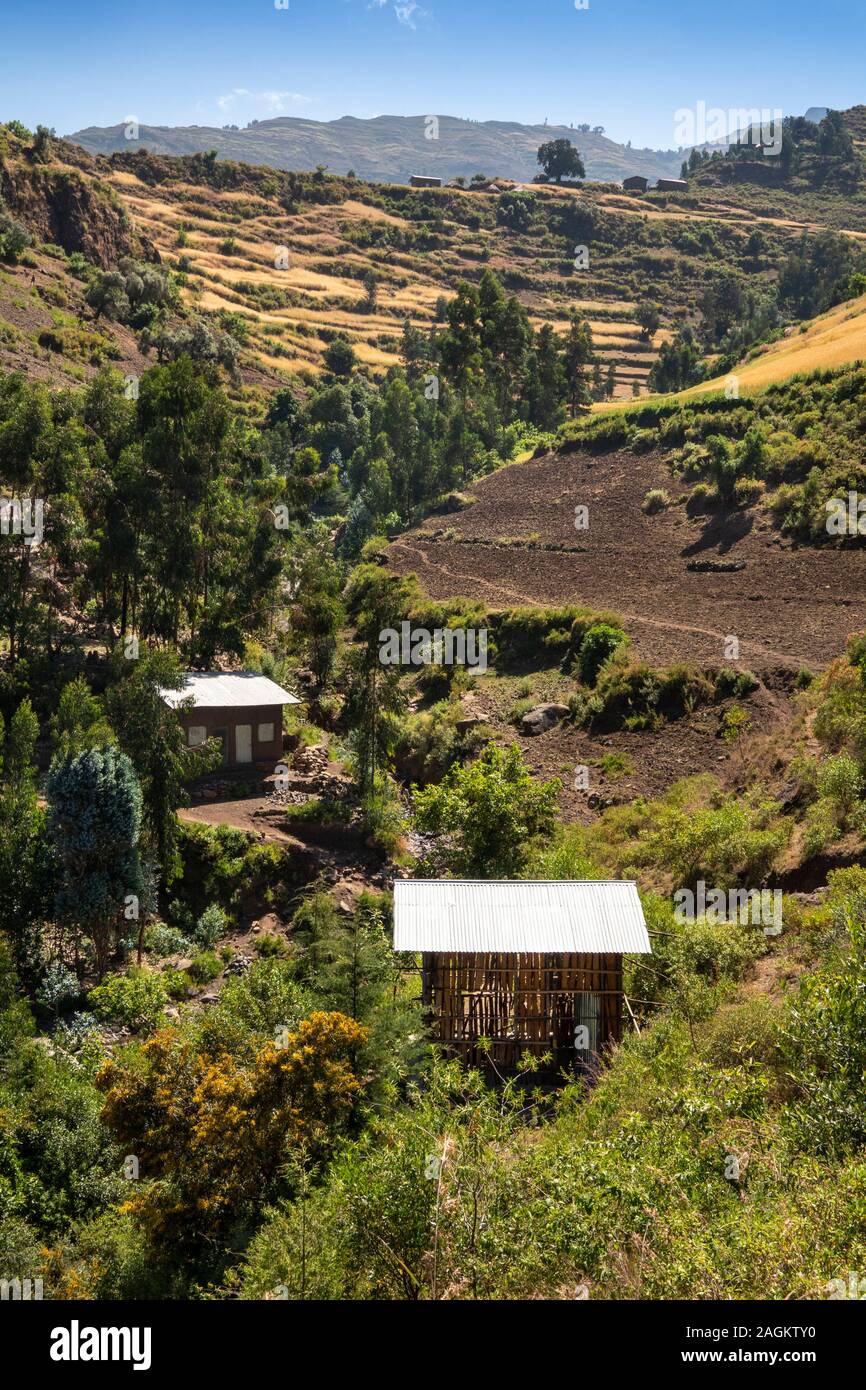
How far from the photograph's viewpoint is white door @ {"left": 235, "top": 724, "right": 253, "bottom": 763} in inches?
1332

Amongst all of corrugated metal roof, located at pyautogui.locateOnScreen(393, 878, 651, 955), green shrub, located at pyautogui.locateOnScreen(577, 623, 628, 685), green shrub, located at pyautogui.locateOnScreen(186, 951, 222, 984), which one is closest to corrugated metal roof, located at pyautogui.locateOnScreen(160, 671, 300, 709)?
green shrub, located at pyautogui.locateOnScreen(186, 951, 222, 984)

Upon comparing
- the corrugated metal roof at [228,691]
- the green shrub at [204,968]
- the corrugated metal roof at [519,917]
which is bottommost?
the green shrub at [204,968]

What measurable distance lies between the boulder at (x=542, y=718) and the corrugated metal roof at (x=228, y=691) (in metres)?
7.06

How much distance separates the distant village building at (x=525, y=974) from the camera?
19.0 meters

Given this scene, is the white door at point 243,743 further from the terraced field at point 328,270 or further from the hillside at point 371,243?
the terraced field at point 328,270

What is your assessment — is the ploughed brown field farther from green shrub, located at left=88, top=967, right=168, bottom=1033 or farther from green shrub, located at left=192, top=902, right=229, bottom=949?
green shrub, located at left=88, top=967, right=168, bottom=1033

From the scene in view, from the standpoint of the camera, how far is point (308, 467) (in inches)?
1906

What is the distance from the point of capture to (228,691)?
3403 centimetres

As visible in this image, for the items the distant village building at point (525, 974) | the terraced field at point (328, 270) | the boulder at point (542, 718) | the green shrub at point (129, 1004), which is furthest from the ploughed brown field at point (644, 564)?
the terraced field at point (328, 270)

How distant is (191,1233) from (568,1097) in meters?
5.10
